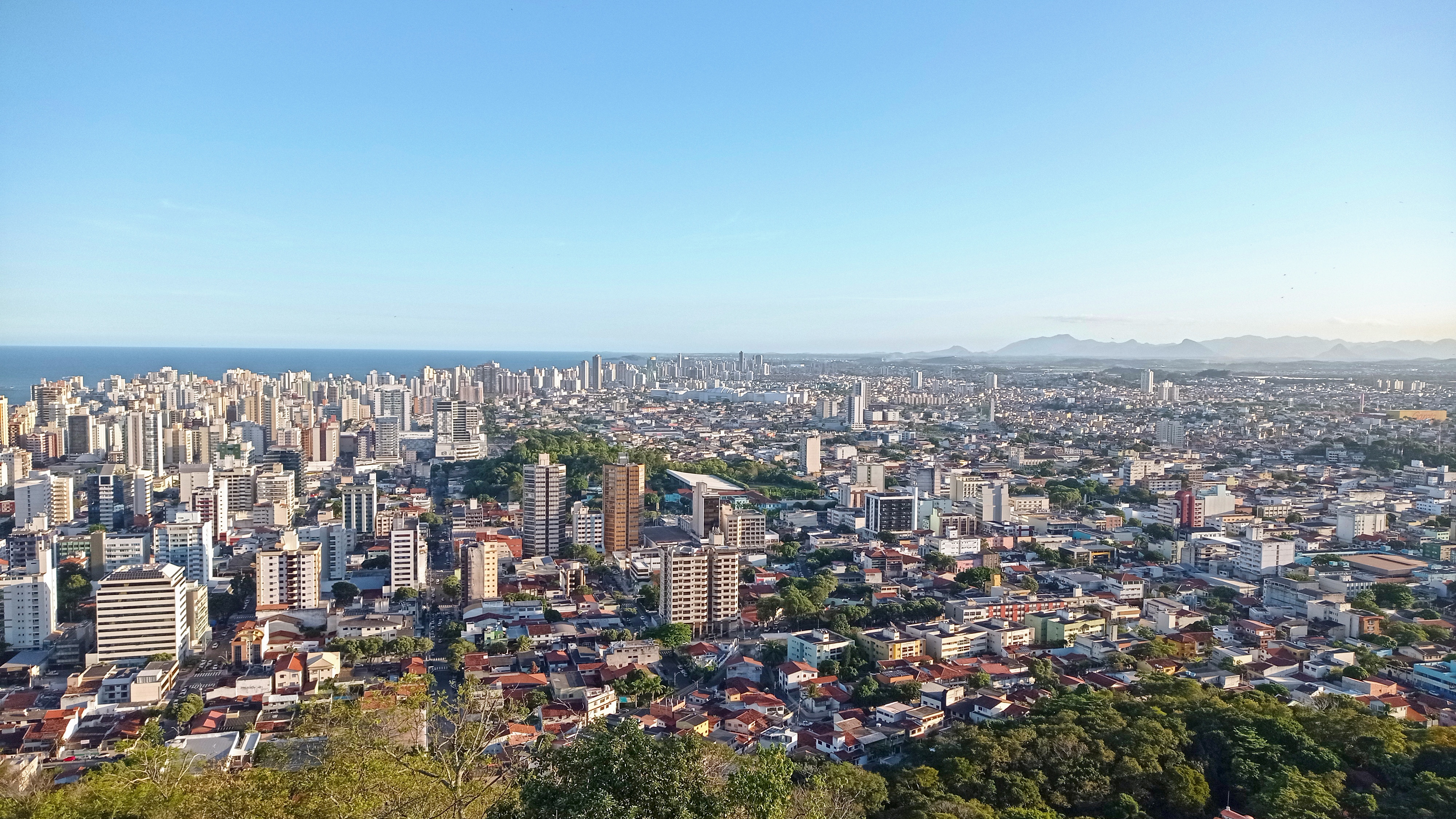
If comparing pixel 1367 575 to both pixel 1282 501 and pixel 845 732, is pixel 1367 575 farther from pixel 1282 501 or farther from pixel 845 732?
pixel 845 732

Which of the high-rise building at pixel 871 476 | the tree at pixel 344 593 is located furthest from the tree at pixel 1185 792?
the high-rise building at pixel 871 476

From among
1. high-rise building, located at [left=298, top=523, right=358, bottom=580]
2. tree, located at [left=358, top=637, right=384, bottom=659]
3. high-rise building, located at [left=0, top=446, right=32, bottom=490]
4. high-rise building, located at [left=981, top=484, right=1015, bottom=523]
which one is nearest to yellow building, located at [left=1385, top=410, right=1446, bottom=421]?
high-rise building, located at [left=981, top=484, right=1015, bottom=523]

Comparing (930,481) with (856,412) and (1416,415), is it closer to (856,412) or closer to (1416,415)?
(1416,415)

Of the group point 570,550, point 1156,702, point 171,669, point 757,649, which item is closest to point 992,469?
point 570,550

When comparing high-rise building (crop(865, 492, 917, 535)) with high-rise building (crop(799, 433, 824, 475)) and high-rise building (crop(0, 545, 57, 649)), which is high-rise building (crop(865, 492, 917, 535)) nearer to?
high-rise building (crop(799, 433, 824, 475))

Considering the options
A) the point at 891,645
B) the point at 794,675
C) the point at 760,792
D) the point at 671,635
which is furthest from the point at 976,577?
the point at 760,792
